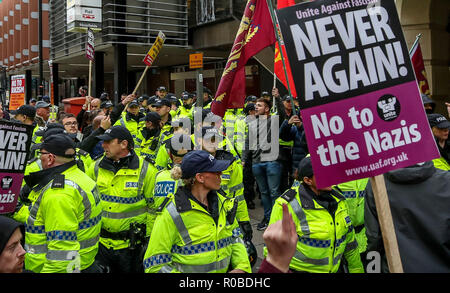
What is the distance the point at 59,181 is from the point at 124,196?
108 centimetres

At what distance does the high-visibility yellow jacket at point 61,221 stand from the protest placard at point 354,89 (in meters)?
2.01

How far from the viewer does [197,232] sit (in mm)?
3250

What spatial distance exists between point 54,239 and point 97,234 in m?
0.63

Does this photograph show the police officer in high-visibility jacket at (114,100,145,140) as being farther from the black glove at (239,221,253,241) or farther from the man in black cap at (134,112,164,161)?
the black glove at (239,221,253,241)

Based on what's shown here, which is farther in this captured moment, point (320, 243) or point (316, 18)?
point (320, 243)

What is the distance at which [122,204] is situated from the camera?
4512 mm

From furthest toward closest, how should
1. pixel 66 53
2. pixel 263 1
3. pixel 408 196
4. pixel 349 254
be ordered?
pixel 66 53 < pixel 263 1 < pixel 349 254 < pixel 408 196

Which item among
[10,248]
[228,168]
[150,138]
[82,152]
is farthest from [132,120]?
[10,248]

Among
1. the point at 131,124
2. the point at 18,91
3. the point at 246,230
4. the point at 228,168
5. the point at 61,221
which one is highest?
the point at 18,91

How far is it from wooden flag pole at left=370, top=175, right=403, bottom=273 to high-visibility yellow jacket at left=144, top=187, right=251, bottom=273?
1377mm

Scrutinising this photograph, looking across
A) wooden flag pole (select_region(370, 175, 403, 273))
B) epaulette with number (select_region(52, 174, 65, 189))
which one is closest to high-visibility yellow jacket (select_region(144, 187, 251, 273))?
epaulette with number (select_region(52, 174, 65, 189))

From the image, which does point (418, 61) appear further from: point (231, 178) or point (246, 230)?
point (246, 230)
